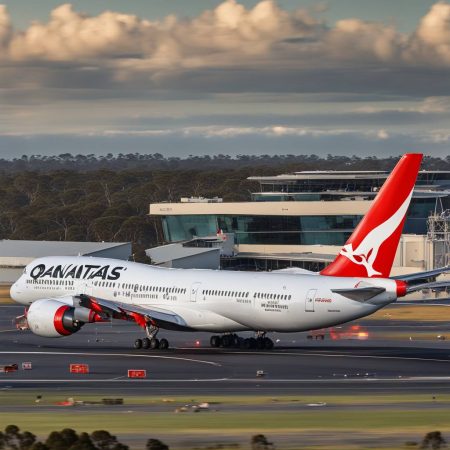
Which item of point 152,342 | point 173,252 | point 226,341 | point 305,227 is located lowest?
point 226,341

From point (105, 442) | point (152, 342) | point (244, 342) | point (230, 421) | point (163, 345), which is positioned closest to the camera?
point (105, 442)

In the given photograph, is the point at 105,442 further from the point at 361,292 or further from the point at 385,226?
the point at 385,226

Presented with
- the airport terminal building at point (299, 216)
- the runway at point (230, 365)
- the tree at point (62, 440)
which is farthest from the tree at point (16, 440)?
the airport terminal building at point (299, 216)

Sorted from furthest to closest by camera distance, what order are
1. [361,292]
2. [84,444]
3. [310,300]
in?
[310,300]
[361,292]
[84,444]

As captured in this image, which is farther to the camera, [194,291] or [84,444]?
[194,291]

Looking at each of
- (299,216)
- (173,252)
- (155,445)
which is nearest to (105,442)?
(155,445)

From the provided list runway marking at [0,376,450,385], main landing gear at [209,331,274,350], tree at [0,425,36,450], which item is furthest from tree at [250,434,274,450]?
main landing gear at [209,331,274,350]

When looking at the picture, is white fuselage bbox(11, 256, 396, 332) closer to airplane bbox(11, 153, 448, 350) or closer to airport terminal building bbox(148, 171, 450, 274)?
airplane bbox(11, 153, 448, 350)

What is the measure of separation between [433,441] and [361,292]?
101 feet

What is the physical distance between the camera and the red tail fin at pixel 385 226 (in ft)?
223

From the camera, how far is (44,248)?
16512 cm

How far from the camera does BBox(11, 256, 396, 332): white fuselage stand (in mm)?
68375

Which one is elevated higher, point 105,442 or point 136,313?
point 136,313

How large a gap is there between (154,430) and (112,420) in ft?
9.69
